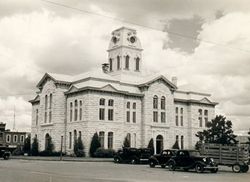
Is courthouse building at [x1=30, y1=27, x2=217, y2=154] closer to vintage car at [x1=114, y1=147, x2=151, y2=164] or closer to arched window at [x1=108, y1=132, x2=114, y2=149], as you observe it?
arched window at [x1=108, y1=132, x2=114, y2=149]

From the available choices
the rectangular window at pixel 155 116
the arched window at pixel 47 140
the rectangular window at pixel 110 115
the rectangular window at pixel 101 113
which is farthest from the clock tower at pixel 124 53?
the arched window at pixel 47 140

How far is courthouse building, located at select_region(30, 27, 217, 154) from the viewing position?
64.0 m

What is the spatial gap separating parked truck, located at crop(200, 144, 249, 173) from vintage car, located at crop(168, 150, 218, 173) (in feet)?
8.34

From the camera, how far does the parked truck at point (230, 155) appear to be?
3319 centimetres

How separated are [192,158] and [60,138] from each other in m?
38.4

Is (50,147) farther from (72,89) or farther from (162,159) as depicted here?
(162,159)

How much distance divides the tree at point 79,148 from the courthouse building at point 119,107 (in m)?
0.66

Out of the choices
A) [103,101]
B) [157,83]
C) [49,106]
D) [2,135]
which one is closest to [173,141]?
[157,83]

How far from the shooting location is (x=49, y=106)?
7075 centimetres

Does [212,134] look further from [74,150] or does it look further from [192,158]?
[192,158]

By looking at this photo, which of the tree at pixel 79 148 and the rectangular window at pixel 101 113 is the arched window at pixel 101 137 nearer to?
the rectangular window at pixel 101 113

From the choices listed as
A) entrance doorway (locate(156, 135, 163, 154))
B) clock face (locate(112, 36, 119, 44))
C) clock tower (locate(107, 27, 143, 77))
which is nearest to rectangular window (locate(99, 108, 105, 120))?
entrance doorway (locate(156, 135, 163, 154))

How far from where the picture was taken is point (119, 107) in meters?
65.6

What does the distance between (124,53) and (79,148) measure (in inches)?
903
